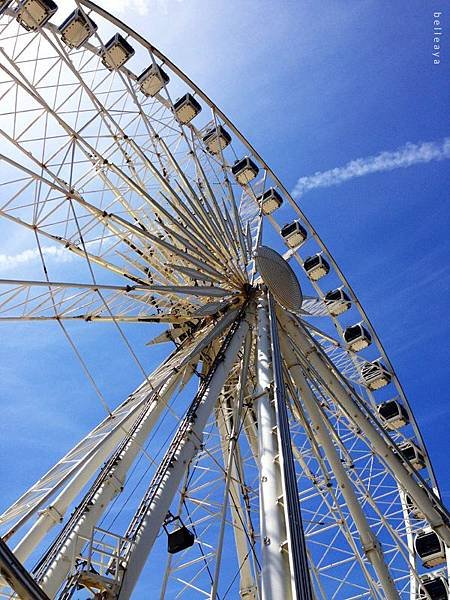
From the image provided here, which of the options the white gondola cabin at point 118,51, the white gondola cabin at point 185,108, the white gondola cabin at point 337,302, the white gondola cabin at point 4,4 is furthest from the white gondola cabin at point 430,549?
the white gondola cabin at point 4,4

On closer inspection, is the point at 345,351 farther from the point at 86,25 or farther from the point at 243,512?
the point at 86,25

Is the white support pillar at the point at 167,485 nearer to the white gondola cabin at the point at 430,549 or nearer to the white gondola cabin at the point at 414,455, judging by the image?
the white gondola cabin at the point at 430,549

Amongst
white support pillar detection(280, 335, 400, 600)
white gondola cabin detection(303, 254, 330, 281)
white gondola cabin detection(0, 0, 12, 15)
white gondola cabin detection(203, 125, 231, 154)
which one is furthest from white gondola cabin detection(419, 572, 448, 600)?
white gondola cabin detection(0, 0, 12, 15)

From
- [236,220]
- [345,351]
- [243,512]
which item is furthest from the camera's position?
[345,351]

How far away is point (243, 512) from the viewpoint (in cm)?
1620

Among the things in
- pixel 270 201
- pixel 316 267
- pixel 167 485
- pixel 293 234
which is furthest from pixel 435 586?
pixel 270 201

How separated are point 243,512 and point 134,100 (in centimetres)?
1123

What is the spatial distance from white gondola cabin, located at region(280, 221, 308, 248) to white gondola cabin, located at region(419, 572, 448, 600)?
12498mm

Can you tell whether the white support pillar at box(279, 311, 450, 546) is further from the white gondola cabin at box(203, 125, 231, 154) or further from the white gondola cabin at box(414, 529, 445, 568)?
the white gondola cabin at box(203, 125, 231, 154)

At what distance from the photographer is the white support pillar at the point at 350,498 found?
14684 mm

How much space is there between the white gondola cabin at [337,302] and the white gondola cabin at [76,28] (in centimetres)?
1295

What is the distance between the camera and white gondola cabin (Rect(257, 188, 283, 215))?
24453 mm

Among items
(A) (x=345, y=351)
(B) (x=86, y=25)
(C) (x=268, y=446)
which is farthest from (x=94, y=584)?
(A) (x=345, y=351)

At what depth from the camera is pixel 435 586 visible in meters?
18.7
